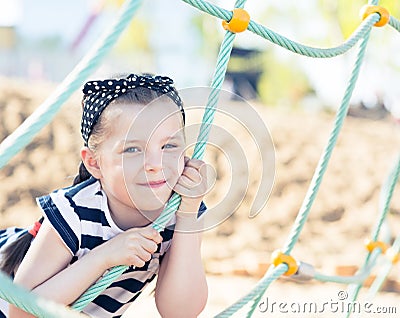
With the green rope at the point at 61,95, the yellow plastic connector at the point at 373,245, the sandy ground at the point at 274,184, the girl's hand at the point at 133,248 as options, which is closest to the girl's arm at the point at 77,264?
the girl's hand at the point at 133,248

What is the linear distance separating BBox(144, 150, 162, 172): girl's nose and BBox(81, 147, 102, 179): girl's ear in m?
0.11

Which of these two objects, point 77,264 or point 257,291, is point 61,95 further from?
point 257,291

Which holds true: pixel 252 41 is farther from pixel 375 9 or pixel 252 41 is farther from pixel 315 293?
pixel 375 9

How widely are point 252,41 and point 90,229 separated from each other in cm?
803

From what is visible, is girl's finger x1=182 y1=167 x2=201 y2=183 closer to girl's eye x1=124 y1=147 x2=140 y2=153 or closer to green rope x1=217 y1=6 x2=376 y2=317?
girl's eye x1=124 y1=147 x2=140 y2=153

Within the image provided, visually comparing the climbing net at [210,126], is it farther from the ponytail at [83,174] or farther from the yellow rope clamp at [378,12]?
the ponytail at [83,174]

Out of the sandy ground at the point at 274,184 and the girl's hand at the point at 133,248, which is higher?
the girl's hand at the point at 133,248

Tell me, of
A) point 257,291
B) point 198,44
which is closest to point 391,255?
point 257,291

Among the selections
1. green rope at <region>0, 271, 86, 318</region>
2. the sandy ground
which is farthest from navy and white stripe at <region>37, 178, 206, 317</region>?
the sandy ground

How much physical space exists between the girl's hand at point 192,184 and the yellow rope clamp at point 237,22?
0.20 m

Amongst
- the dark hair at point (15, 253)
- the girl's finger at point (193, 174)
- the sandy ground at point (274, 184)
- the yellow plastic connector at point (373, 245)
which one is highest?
the girl's finger at point (193, 174)

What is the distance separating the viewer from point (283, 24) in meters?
8.00

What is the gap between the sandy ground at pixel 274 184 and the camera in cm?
329

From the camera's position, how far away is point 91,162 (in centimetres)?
105
